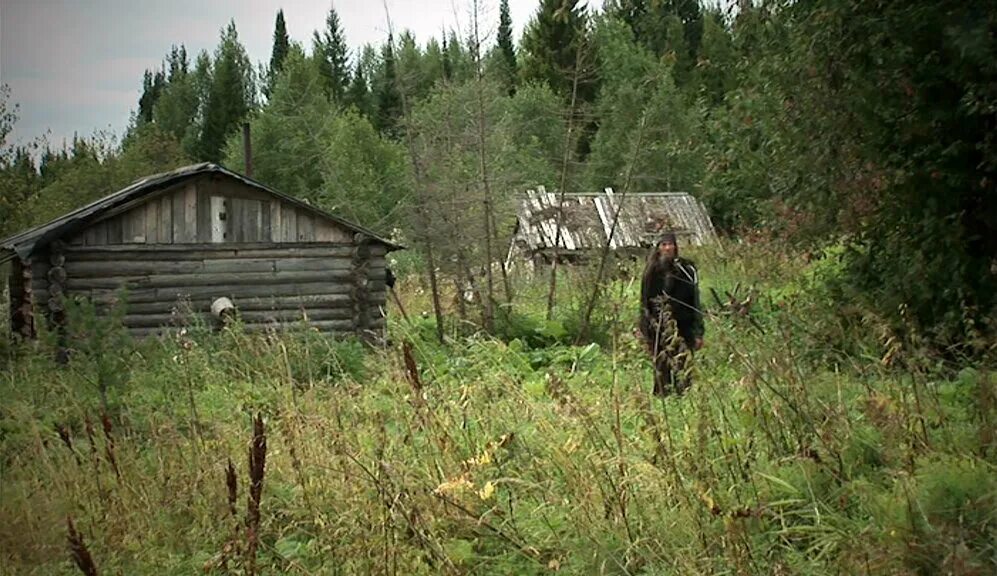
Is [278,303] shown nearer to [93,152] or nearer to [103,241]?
[103,241]

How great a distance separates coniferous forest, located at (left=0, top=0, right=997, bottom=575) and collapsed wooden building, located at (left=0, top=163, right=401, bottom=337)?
138 centimetres

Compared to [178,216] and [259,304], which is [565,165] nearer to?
[259,304]

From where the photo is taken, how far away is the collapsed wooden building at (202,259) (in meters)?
14.8

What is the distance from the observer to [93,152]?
142 ft

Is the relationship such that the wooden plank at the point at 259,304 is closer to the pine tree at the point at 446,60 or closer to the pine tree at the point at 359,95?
the pine tree at the point at 446,60

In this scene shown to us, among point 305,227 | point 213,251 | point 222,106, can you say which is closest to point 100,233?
point 213,251

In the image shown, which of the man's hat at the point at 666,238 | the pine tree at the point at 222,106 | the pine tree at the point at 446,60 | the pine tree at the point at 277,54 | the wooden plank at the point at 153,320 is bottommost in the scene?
the wooden plank at the point at 153,320

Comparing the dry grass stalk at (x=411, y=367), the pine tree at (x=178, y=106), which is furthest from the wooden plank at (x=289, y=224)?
the pine tree at (x=178, y=106)

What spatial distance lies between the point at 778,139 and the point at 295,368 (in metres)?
5.51

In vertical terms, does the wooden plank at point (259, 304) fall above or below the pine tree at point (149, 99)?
below

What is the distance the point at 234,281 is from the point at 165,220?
143 cm

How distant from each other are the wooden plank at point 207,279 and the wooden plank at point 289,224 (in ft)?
1.95

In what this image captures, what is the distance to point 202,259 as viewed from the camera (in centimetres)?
1576

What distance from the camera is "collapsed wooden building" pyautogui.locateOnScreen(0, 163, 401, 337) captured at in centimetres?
1476
